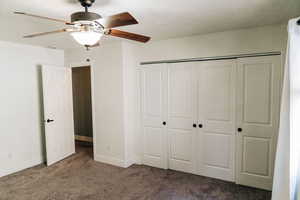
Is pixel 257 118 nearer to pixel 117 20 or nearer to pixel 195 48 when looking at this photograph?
pixel 195 48

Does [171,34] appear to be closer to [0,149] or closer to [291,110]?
[291,110]

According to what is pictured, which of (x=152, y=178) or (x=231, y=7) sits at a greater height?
(x=231, y=7)

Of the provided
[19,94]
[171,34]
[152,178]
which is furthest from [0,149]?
[171,34]

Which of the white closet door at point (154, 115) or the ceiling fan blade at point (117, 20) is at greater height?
the ceiling fan blade at point (117, 20)

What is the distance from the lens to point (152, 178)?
3.22m

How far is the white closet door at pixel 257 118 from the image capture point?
Result: 2.72 metres

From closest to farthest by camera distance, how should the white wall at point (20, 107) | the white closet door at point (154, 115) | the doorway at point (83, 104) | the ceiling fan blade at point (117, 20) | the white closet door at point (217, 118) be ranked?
the ceiling fan blade at point (117, 20) → the white closet door at point (217, 118) → the white wall at point (20, 107) → the white closet door at point (154, 115) → the doorway at point (83, 104)

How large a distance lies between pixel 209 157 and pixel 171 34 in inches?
85.1

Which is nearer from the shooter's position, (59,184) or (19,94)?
(59,184)

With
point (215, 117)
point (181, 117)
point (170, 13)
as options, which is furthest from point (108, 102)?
point (170, 13)

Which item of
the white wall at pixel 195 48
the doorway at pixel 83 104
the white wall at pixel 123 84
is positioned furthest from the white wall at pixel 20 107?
the white wall at pixel 195 48

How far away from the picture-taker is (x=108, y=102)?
375 centimetres

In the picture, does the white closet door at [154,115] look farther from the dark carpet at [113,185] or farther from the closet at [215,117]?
the dark carpet at [113,185]

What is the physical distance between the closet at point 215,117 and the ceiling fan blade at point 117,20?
1.93m
